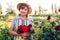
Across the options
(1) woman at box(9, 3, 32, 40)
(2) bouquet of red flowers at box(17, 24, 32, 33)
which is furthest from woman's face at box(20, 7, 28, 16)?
(2) bouquet of red flowers at box(17, 24, 32, 33)

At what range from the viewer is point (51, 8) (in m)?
1.33

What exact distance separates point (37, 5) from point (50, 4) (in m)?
0.12

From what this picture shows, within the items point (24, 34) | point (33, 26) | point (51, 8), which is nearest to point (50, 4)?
point (51, 8)

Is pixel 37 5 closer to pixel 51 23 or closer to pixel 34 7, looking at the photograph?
pixel 34 7

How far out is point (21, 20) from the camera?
1.30 meters

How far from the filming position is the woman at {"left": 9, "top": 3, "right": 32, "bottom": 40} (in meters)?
1.28

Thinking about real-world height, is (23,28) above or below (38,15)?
below

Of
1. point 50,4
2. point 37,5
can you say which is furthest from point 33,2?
point 50,4

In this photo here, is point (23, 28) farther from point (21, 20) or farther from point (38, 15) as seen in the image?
point (38, 15)

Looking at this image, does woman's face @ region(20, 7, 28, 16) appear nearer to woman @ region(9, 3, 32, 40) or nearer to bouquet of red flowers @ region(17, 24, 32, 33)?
woman @ region(9, 3, 32, 40)

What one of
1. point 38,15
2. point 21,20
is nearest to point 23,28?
point 21,20

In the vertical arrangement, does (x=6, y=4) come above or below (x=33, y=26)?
above

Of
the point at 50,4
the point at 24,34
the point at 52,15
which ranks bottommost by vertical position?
the point at 24,34

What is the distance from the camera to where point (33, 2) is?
1320 mm
